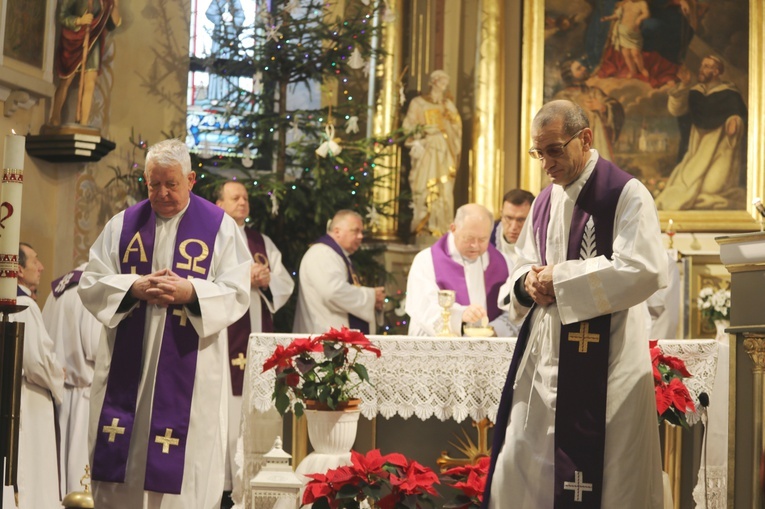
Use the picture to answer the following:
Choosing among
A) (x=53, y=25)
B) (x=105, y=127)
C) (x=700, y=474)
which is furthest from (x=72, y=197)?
(x=700, y=474)

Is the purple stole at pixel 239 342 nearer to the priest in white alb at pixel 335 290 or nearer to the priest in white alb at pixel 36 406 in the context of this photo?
the priest in white alb at pixel 335 290

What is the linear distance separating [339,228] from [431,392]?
2752 mm

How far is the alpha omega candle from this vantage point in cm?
302

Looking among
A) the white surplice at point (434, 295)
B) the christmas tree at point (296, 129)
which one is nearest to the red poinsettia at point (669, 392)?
the white surplice at point (434, 295)

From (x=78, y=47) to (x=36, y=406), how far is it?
145 inches

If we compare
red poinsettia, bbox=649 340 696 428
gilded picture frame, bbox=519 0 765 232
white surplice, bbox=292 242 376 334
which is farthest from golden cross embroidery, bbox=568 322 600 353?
gilded picture frame, bbox=519 0 765 232

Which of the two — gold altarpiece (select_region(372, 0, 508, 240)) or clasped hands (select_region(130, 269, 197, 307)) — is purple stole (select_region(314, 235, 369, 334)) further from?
clasped hands (select_region(130, 269, 197, 307))

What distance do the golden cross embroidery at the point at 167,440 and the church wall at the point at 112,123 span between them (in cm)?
434

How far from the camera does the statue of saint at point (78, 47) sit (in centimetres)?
895

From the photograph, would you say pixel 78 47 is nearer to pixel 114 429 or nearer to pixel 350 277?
pixel 350 277

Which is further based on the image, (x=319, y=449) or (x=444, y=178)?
(x=444, y=178)

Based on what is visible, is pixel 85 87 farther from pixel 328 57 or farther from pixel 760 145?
pixel 760 145

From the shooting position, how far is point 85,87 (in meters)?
9.03

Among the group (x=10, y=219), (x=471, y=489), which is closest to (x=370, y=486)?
(x=471, y=489)
